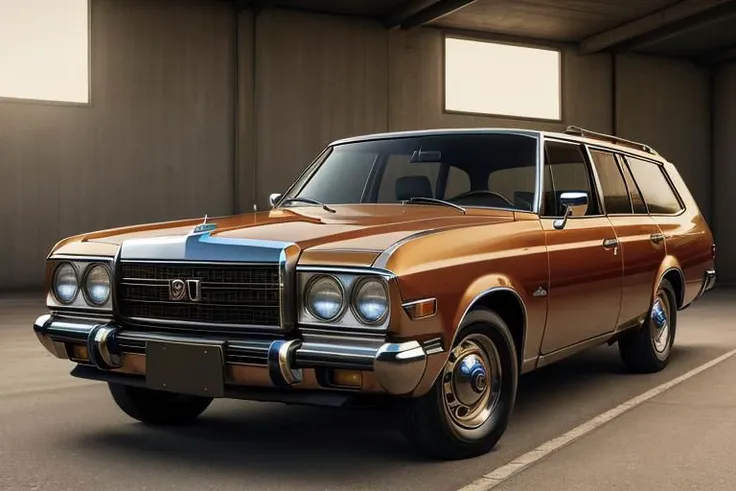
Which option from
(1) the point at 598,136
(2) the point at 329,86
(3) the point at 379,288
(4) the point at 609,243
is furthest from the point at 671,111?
(3) the point at 379,288

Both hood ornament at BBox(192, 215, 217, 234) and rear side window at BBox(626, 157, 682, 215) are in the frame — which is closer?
hood ornament at BBox(192, 215, 217, 234)

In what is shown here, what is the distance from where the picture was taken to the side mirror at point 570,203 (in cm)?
477

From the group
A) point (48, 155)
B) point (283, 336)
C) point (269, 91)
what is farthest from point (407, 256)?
point (269, 91)

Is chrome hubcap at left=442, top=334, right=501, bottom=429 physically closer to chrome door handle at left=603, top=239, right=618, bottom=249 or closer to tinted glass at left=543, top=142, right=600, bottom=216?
tinted glass at left=543, top=142, right=600, bottom=216

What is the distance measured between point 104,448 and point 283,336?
135 centimetres

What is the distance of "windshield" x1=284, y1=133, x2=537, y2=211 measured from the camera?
486cm

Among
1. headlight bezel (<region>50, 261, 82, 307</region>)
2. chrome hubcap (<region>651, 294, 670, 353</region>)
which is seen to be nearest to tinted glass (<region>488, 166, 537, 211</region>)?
chrome hubcap (<region>651, 294, 670, 353</region>)

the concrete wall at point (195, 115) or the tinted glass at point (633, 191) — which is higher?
the concrete wall at point (195, 115)

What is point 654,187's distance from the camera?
660 cm

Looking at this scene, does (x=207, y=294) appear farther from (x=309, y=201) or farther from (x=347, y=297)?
(x=309, y=201)

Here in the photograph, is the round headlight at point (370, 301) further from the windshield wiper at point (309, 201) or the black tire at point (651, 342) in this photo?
the black tire at point (651, 342)

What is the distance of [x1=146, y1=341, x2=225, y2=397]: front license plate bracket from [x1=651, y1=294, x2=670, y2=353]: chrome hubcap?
3788 millimetres

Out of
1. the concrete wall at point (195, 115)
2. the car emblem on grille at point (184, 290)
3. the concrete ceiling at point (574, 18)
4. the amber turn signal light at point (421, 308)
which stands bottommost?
the amber turn signal light at point (421, 308)

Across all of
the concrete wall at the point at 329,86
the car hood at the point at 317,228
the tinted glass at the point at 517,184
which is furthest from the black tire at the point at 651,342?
the concrete wall at the point at 329,86
